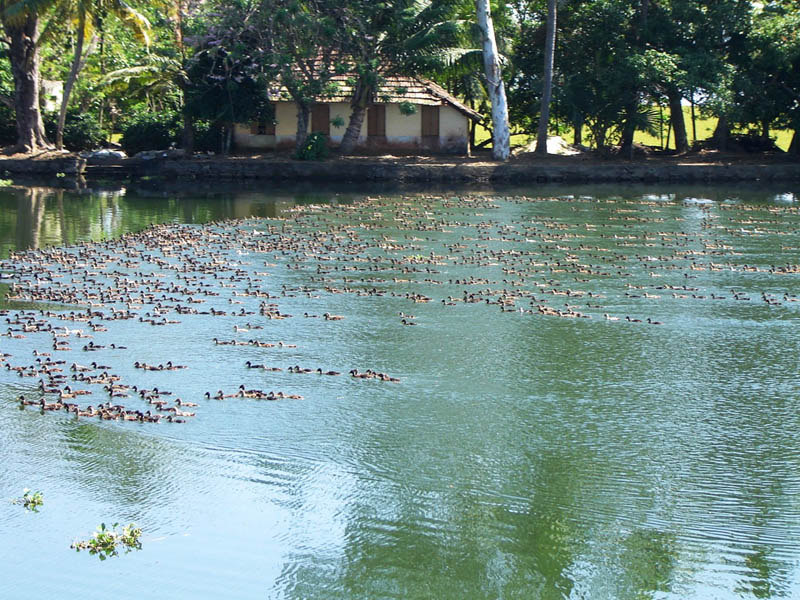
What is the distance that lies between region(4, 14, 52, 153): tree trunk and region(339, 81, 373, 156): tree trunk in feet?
38.8

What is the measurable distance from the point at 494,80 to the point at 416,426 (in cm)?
3062

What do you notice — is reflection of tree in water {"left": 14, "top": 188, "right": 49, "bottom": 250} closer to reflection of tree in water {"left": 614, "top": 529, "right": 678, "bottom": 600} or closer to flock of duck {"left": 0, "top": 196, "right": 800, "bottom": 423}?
flock of duck {"left": 0, "top": 196, "right": 800, "bottom": 423}

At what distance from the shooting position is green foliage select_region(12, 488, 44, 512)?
9297 mm

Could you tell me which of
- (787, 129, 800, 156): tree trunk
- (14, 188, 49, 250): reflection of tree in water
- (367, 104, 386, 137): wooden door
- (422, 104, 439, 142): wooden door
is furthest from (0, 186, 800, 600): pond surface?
(367, 104, 386, 137): wooden door

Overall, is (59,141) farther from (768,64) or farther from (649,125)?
(768,64)

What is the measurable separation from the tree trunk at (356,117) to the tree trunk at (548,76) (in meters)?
6.69

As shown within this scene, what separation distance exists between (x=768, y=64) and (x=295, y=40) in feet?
58.0

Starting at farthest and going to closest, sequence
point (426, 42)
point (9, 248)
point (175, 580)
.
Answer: point (426, 42) < point (9, 248) < point (175, 580)

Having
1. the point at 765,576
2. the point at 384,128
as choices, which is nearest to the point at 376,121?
the point at 384,128

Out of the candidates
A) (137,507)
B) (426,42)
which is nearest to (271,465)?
(137,507)

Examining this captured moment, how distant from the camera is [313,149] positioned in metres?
40.9

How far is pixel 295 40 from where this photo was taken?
130 feet

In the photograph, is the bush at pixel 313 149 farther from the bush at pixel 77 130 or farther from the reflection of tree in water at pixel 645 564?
the reflection of tree in water at pixel 645 564

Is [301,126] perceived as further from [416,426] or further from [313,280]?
[416,426]
